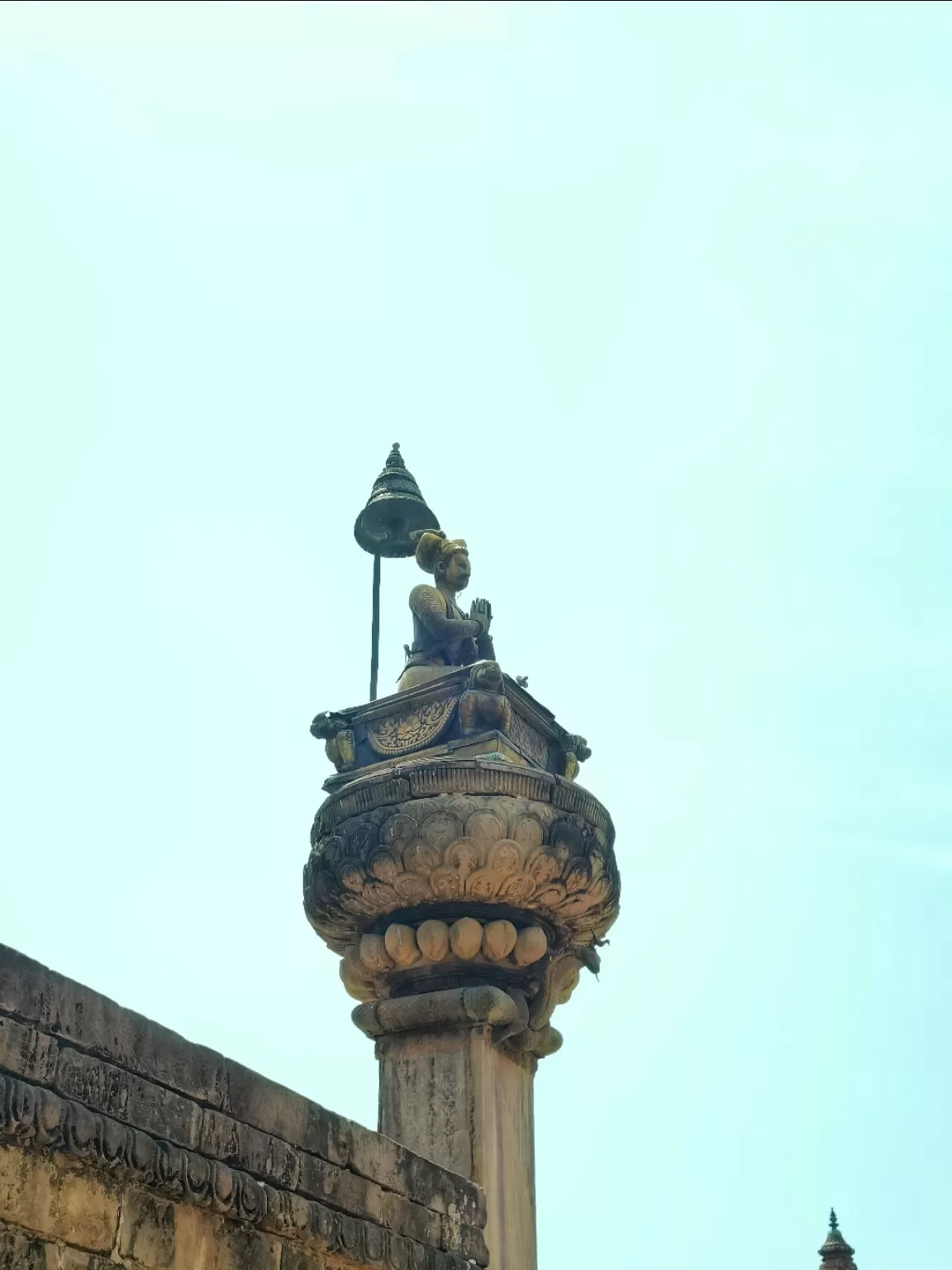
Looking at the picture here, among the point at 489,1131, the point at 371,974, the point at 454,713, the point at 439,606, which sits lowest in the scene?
the point at 489,1131

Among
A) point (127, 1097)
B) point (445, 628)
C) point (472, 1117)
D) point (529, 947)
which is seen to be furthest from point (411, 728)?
point (127, 1097)

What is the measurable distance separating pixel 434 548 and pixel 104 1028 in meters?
5.55

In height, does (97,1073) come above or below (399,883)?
below

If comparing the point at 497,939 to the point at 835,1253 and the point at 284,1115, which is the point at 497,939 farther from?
the point at 835,1253

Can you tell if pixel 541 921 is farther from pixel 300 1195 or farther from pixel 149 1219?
pixel 149 1219

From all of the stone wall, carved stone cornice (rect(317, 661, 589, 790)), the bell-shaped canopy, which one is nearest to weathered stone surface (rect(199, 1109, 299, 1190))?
the stone wall

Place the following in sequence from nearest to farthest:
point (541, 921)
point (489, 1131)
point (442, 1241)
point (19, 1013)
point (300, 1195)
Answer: point (19, 1013) → point (300, 1195) → point (442, 1241) → point (489, 1131) → point (541, 921)

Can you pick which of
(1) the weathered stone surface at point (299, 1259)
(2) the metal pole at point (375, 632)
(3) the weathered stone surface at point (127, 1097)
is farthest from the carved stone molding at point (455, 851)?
(3) the weathered stone surface at point (127, 1097)

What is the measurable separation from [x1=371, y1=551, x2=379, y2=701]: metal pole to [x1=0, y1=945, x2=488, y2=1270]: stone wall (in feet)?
14.0

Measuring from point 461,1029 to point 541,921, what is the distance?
0.70 m

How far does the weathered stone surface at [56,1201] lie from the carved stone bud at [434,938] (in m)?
3.56

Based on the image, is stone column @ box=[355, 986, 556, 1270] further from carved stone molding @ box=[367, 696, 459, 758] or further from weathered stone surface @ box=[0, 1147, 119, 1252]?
weathered stone surface @ box=[0, 1147, 119, 1252]

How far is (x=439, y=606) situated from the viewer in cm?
974

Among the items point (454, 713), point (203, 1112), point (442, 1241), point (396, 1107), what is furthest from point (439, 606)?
point (203, 1112)
